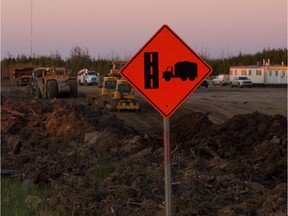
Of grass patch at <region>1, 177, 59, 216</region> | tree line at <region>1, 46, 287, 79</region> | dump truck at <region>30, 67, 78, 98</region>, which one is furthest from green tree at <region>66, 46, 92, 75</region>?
grass patch at <region>1, 177, 59, 216</region>

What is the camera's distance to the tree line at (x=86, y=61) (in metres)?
83.2

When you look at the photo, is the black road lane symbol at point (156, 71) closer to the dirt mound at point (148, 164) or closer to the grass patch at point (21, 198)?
the dirt mound at point (148, 164)

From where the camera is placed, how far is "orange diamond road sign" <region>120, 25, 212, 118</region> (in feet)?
24.9

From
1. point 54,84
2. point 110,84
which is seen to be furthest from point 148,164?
point 54,84

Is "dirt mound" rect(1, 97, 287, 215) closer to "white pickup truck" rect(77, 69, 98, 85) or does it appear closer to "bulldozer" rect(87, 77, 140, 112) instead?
"bulldozer" rect(87, 77, 140, 112)

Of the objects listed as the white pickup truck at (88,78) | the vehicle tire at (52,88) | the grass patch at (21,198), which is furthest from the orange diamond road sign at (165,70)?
the white pickup truck at (88,78)

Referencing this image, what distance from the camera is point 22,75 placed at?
214 ft

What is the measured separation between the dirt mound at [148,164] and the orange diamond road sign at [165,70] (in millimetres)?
1829

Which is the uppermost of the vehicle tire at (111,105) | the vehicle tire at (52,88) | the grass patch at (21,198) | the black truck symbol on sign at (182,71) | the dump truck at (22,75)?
the dump truck at (22,75)

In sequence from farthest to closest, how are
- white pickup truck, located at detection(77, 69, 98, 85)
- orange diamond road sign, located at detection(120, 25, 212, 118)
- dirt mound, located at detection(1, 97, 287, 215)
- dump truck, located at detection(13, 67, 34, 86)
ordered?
white pickup truck, located at detection(77, 69, 98, 85), dump truck, located at detection(13, 67, 34, 86), dirt mound, located at detection(1, 97, 287, 215), orange diamond road sign, located at detection(120, 25, 212, 118)

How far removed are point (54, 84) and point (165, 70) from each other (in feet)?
97.3

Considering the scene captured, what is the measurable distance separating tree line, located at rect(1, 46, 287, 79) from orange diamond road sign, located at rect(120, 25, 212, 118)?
238ft

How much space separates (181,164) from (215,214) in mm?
3706

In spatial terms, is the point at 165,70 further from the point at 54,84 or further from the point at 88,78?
the point at 88,78
